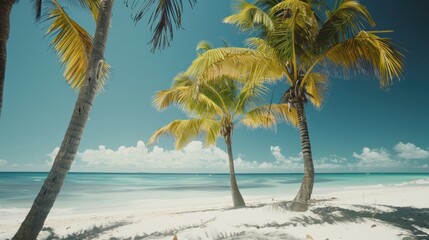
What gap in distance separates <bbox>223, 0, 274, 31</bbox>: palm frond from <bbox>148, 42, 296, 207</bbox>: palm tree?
2.51 metres

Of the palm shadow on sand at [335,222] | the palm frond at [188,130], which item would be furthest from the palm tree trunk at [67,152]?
the palm frond at [188,130]

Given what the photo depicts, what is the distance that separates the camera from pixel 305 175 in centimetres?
687

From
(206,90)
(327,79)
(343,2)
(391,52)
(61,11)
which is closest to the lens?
(61,11)

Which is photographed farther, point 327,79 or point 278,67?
point 327,79

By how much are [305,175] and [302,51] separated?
3.26 meters

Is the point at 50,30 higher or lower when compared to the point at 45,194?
higher

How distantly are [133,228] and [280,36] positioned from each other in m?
6.15

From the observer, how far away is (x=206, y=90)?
1086cm

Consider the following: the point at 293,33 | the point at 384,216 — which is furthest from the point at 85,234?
the point at 293,33

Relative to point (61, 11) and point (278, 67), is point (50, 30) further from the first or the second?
point (278, 67)

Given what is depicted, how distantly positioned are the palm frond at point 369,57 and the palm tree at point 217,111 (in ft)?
9.20

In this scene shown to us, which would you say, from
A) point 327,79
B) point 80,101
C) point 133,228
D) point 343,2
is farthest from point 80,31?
point 327,79

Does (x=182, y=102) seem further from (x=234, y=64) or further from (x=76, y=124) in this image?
(x=76, y=124)

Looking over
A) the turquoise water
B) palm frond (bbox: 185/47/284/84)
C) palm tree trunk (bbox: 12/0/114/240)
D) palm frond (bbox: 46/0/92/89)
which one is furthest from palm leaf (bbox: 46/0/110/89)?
the turquoise water
